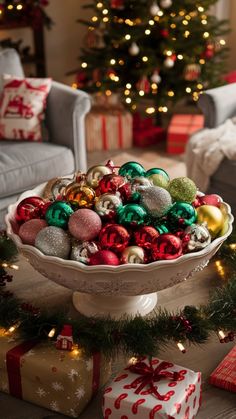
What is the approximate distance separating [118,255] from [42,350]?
0.34 metres

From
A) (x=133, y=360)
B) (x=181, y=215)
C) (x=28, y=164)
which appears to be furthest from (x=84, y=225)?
(x=28, y=164)

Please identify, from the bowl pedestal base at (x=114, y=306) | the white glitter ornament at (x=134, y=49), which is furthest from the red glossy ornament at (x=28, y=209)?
the white glitter ornament at (x=134, y=49)

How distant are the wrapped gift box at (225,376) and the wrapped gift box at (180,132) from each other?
2224 mm

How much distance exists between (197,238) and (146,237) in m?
0.14

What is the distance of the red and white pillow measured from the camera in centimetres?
293

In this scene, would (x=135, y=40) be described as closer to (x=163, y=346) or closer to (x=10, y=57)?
(x=10, y=57)

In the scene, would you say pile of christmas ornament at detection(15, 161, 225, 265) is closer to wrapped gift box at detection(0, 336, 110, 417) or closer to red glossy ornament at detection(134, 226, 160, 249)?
red glossy ornament at detection(134, 226, 160, 249)

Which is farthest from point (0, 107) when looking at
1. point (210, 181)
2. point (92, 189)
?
point (92, 189)

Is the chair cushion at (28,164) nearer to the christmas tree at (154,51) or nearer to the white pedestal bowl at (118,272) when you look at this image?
the white pedestal bowl at (118,272)

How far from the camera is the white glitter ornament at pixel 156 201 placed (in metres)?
1.80

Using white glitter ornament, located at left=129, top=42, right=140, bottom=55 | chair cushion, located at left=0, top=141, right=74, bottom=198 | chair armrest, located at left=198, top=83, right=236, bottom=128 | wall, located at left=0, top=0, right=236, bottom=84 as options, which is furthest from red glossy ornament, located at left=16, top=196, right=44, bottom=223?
wall, located at left=0, top=0, right=236, bottom=84

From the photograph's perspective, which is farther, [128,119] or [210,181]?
[128,119]

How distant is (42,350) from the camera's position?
5.62 feet

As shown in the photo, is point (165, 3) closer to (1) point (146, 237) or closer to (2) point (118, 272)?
(1) point (146, 237)
